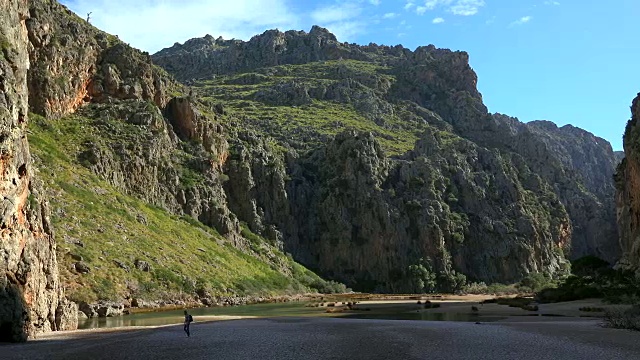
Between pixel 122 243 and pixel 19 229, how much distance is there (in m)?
39.3

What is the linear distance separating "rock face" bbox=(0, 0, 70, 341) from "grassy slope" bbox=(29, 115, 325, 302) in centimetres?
1778

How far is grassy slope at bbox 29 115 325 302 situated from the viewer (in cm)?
6188

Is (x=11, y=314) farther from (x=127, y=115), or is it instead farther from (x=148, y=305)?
(x=127, y=115)

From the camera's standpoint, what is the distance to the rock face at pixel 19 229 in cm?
3094

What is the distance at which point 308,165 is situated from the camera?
16525cm

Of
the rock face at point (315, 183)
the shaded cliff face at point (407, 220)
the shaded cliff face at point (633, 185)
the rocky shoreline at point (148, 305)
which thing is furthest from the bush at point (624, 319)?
the shaded cliff face at point (407, 220)

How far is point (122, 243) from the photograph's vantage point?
2810 inches

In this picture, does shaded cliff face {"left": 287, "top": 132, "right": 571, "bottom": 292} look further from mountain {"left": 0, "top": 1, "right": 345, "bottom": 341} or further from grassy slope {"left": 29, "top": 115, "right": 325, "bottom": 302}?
grassy slope {"left": 29, "top": 115, "right": 325, "bottom": 302}

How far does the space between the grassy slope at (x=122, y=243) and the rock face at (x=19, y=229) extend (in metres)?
17.8

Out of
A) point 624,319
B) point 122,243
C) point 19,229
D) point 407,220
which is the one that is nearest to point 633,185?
point 624,319

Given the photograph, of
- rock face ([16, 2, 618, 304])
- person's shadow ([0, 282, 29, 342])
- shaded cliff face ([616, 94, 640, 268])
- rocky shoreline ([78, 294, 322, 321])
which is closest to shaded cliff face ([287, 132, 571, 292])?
rock face ([16, 2, 618, 304])

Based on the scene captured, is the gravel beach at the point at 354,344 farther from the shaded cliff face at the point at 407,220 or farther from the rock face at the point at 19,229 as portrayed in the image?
the shaded cliff face at the point at 407,220

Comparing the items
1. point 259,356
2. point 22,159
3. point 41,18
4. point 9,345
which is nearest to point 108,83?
point 41,18

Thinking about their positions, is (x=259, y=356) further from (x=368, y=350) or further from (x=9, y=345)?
(x=9, y=345)
